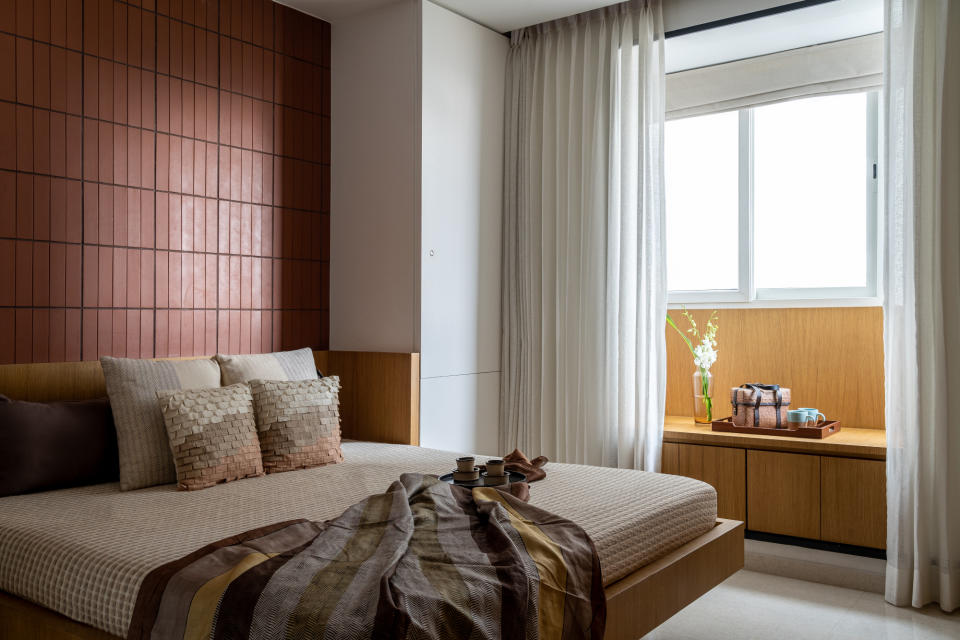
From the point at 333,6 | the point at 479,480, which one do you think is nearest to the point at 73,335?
the point at 479,480

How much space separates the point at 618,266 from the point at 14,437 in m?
2.56

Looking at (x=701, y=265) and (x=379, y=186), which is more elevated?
(x=379, y=186)

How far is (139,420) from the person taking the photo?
102 inches

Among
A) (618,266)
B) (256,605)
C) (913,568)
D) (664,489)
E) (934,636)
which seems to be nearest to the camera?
(256,605)

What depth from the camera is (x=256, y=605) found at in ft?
4.94

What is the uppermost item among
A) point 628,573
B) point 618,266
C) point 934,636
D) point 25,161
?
point 25,161

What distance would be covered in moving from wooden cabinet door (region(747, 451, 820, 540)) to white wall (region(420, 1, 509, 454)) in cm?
131

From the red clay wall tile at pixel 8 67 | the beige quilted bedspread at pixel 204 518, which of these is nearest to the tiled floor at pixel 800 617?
the beige quilted bedspread at pixel 204 518

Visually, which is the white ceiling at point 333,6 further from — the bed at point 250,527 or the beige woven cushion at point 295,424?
the bed at point 250,527

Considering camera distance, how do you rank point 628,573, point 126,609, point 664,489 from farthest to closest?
point 664,489 < point 628,573 < point 126,609

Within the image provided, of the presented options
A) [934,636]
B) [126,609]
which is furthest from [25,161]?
[934,636]

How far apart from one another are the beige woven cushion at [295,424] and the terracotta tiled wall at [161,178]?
66 cm

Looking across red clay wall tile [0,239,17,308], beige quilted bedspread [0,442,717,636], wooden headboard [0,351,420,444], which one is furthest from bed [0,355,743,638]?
wooden headboard [0,351,420,444]

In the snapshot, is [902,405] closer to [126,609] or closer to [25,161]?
[126,609]
